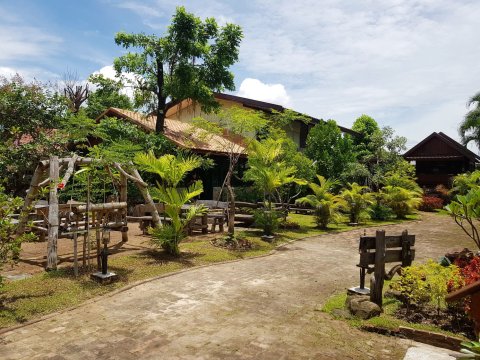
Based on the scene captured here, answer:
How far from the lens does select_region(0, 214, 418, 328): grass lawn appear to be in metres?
5.95

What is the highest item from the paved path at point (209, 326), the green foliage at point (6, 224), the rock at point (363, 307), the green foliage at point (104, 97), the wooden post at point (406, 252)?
the green foliage at point (104, 97)

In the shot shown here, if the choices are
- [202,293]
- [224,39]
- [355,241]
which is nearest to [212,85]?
[224,39]

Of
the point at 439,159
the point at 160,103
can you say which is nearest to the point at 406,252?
→ the point at 160,103

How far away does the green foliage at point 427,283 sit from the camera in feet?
18.8

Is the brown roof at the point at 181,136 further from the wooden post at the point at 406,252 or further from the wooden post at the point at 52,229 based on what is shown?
the wooden post at the point at 406,252

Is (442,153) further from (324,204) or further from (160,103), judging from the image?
(160,103)

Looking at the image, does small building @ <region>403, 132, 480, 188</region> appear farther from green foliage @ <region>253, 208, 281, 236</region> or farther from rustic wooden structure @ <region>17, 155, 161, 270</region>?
rustic wooden structure @ <region>17, 155, 161, 270</region>

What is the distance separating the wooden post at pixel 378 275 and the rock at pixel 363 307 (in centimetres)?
16

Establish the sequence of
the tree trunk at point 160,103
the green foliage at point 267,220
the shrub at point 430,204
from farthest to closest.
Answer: the shrub at point 430,204, the tree trunk at point 160,103, the green foliage at point 267,220

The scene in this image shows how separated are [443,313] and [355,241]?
7.88 m

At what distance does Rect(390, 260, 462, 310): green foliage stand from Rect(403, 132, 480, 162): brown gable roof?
3057 centimetres

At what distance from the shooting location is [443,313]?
6.02m

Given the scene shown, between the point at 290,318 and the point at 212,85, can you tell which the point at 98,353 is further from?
the point at 212,85

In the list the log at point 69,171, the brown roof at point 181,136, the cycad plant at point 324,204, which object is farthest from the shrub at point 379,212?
the log at point 69,171
